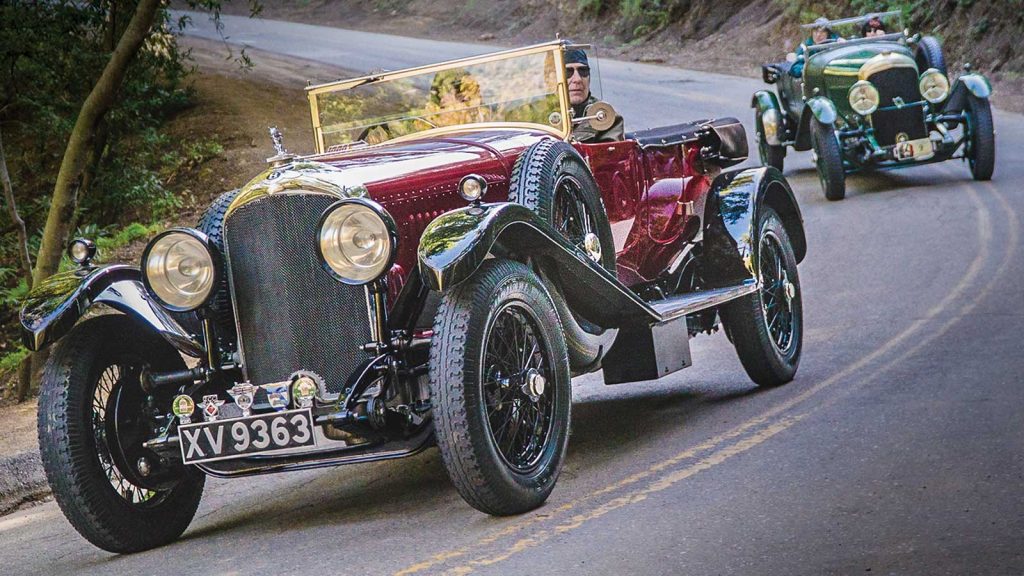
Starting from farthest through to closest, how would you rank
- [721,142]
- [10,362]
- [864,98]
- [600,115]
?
[864,98] → [10,362] → [721,142] → [600,115]

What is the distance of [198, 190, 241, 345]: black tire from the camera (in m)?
5.17

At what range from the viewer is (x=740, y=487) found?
4855 millimetres

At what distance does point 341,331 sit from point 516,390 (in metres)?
0.72

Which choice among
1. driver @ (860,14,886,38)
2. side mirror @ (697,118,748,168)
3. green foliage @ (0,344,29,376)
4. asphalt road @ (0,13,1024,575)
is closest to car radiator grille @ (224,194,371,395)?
asphalt road @ (0,13,1024,575)

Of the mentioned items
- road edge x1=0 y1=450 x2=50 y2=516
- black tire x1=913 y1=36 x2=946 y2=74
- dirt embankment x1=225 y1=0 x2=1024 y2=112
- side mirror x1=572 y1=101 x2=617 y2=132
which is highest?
dirt embankment x1=225 y1=0 x2=1024 y2=112

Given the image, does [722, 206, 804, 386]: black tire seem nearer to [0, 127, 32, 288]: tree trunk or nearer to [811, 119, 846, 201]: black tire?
[0, 127, 32, 288]: tree trunk

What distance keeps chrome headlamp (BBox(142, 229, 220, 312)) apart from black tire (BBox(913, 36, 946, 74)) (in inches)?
421

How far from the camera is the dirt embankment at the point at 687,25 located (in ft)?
70.5

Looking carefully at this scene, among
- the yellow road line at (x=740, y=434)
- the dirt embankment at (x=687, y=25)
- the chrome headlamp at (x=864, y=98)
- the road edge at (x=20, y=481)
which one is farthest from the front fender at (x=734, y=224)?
the dirt embankment at (x=687, y=25)

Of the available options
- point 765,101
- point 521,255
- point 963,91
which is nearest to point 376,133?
point 521,255

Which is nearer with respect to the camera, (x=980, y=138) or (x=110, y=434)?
(x=110, y=434)

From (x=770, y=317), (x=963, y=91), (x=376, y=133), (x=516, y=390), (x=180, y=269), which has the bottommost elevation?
(x=770, y=317)

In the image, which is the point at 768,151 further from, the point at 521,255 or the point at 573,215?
the point at 521,255

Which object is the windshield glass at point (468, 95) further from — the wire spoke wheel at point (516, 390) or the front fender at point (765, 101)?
the front fender at point (765, 101)
